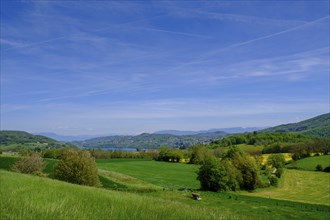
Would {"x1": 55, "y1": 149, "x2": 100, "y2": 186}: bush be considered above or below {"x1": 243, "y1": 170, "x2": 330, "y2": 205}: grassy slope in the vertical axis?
above

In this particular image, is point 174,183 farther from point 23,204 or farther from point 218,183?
point 23,204

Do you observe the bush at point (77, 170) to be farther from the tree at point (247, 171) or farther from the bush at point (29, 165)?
the tree at point (247, 171)

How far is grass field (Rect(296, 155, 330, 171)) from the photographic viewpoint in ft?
475

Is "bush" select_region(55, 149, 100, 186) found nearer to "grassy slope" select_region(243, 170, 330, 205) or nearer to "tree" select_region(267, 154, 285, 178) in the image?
"grassy slope" select_region(243, 170, 330, 205)

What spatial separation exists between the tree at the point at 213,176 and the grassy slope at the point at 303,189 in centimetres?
910

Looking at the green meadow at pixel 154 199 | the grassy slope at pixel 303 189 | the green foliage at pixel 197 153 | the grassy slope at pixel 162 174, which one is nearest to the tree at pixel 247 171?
the grassy slope at pixel 303 189

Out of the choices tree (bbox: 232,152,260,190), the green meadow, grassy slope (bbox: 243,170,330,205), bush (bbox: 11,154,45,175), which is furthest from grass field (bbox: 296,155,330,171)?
bush (bbox: 11,154,45,175)

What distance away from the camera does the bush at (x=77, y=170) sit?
59.0m

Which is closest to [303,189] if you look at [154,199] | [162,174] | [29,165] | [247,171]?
[247,171]

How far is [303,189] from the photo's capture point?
101 metres

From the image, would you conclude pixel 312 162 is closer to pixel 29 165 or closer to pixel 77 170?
pixel 29 165

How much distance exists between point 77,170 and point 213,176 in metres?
39.3

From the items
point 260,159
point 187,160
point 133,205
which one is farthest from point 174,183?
point 133,205

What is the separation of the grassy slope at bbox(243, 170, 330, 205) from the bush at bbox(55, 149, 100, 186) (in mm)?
48151
